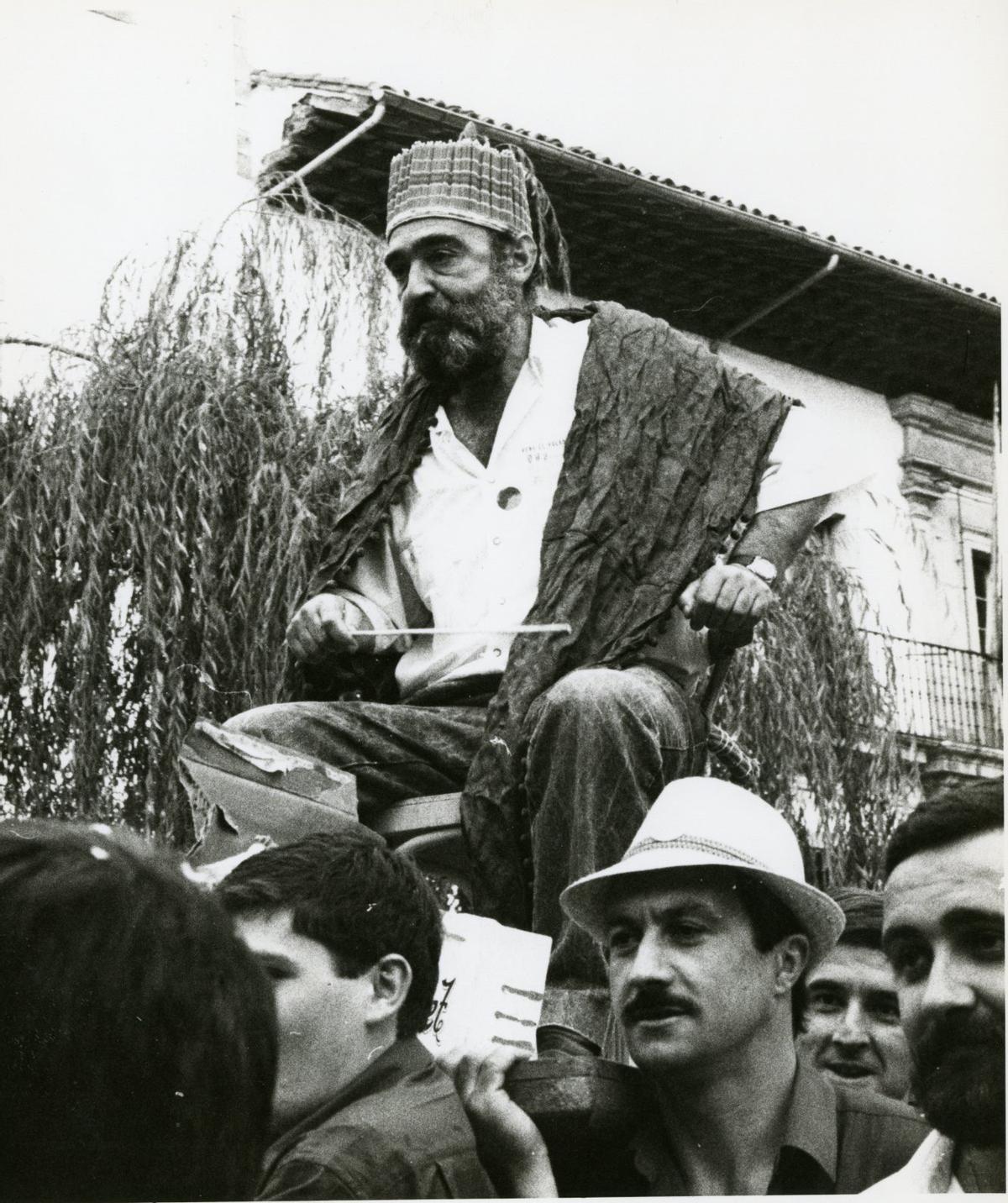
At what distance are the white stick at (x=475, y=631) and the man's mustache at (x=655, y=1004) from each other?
28.2 inches

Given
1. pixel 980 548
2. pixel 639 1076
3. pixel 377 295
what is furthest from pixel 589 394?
pixel 377 295

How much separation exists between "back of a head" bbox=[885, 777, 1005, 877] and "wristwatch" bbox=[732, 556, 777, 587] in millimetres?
430

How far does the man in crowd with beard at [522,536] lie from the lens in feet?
10.6

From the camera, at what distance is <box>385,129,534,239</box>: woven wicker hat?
3.57 metres

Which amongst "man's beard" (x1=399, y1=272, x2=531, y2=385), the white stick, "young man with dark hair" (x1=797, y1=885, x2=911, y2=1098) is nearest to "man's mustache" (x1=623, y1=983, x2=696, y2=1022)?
"young man with dark hair" (x1=797, y1=885, x2=911, y2=1098)

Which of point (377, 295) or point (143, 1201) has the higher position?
point (377, 295)

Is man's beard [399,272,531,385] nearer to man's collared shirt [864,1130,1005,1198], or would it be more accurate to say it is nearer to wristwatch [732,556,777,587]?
wristwatch [732,556,777,587]

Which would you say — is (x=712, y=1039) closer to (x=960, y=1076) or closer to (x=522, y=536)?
(x=960, y=1076)

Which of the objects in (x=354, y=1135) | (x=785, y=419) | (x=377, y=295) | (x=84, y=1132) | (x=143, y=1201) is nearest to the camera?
(x=84, y=1132)

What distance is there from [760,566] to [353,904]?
941 mm

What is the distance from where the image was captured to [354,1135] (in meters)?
2.59

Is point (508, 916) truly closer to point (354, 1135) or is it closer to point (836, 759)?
point (354, 1135)

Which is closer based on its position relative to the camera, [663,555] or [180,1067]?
[180,1067]

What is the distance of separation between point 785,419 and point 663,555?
33 cm
